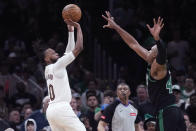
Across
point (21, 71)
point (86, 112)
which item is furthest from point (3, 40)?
point (86, 112)

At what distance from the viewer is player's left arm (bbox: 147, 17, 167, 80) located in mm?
7188

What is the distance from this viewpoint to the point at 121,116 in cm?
960

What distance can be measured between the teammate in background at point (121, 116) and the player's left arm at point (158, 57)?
216 centimetres

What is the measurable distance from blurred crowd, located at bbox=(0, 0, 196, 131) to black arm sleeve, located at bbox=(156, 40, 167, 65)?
371 centimetres

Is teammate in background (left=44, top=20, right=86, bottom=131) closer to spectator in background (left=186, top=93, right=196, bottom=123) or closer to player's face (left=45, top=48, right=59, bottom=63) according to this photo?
player's face (left=45, top=48, right=59, bottom=63)

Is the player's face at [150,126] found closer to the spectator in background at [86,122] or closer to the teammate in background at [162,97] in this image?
the spectator in background at [86,122]

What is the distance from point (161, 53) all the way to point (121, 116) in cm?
265

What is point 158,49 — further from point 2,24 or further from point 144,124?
point 2,24

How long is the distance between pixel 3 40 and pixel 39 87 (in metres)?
3.95

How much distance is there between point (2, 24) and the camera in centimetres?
1805

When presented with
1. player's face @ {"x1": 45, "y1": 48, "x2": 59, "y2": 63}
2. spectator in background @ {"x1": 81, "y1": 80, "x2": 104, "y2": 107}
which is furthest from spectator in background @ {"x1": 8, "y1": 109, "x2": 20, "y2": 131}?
player's face @ {"x1": 45, "y1": 48, "x2": 59, "y2": 63}

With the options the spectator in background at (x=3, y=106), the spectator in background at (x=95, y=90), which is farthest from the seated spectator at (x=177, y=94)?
the spectator in background at (x=3, y=106)

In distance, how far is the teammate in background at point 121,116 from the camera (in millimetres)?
9570

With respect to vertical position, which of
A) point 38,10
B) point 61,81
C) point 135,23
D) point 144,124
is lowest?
point 144,124
